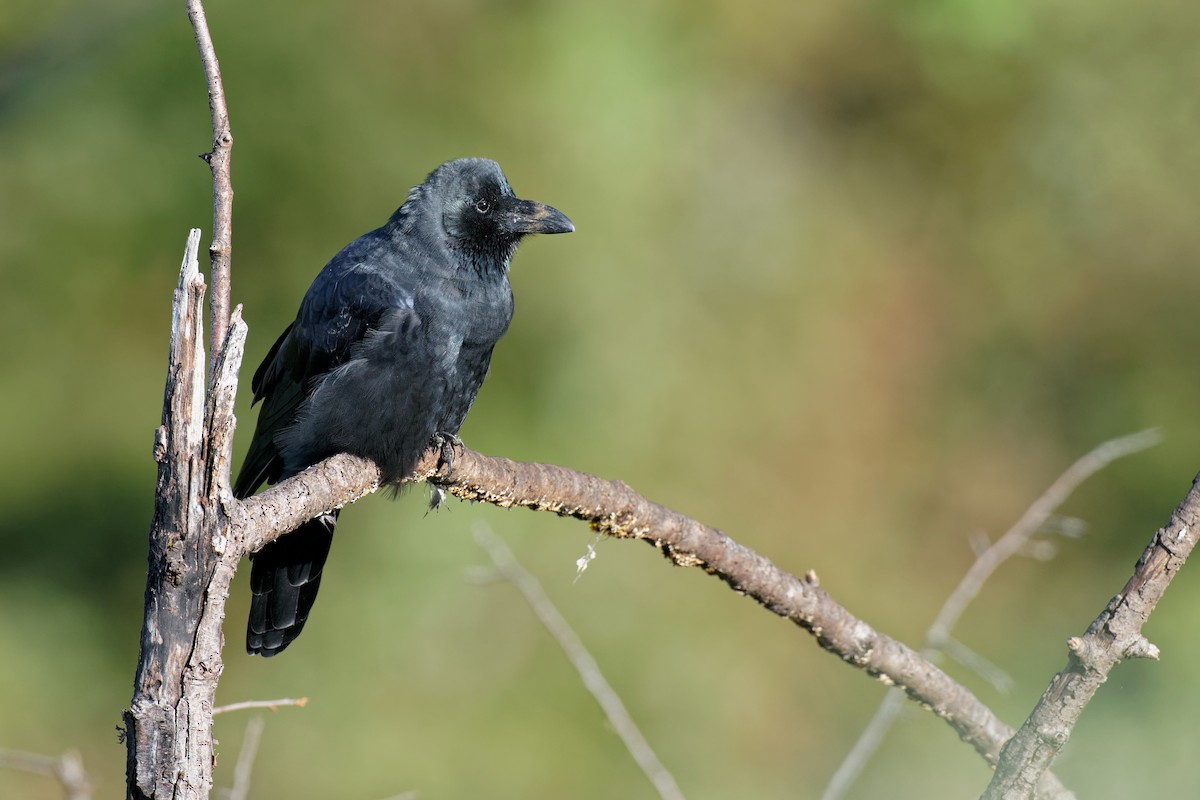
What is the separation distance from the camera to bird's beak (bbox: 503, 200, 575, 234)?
160 inches

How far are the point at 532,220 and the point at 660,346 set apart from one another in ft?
8.11

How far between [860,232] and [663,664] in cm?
311

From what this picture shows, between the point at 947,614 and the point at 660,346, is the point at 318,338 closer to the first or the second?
the point at 947,614

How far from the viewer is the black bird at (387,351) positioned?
3.56 meters

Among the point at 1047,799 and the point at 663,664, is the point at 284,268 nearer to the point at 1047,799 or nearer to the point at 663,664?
the point at 663,664

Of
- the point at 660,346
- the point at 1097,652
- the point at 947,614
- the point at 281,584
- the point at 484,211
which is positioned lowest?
the point at 281,584

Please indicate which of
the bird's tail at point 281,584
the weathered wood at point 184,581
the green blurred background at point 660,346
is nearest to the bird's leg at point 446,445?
the bird's tail at point 281,584

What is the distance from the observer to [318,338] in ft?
12.3

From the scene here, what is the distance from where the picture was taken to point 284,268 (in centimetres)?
609

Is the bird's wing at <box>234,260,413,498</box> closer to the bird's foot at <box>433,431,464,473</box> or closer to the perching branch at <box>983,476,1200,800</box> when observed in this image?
the bird's foot at <box>433,431,464,473</box>

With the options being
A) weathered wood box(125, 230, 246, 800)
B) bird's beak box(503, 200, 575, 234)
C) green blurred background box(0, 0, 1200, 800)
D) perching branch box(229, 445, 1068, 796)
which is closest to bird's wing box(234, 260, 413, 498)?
bird's beak box(503, 200, 575, 234)

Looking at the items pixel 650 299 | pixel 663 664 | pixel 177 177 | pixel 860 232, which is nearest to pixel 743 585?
pixel 663 664

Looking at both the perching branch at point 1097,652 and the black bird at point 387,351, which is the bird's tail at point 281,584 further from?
the perching branch at point 1097,652

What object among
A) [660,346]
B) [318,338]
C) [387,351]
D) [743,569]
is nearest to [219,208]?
[387,351]
